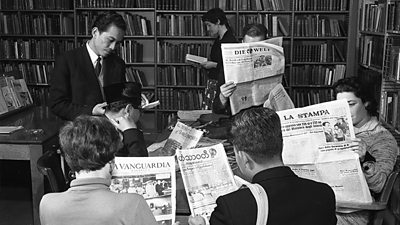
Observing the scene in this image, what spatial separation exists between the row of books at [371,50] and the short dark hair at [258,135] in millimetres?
3686

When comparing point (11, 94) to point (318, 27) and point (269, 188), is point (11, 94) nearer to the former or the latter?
point (269, 188)

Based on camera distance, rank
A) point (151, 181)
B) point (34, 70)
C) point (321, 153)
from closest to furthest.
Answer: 1. point (151, 181)
2. point (321, 153)
3. point (34, 70)

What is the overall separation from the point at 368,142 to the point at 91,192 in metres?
1.42

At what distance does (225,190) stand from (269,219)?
510 mm

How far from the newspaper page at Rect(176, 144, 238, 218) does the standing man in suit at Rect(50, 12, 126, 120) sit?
1.14 m

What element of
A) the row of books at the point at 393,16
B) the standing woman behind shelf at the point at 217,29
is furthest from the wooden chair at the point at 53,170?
the row of books at the point at 393,16

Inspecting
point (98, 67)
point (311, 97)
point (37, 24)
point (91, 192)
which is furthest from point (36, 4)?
point (91, 192)

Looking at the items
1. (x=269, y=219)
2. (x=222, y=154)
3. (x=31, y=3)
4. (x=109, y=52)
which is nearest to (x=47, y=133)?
(x=109, y=52)

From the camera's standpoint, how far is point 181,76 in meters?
6.04

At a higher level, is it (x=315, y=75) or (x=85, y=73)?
(x=85, y=73)

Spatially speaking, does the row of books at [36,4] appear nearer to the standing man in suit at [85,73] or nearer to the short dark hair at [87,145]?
the standing man in suit at [85,73]

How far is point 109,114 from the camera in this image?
230cm

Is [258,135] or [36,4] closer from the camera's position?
[258,135]

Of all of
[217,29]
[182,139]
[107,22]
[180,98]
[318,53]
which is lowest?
[180,98]
